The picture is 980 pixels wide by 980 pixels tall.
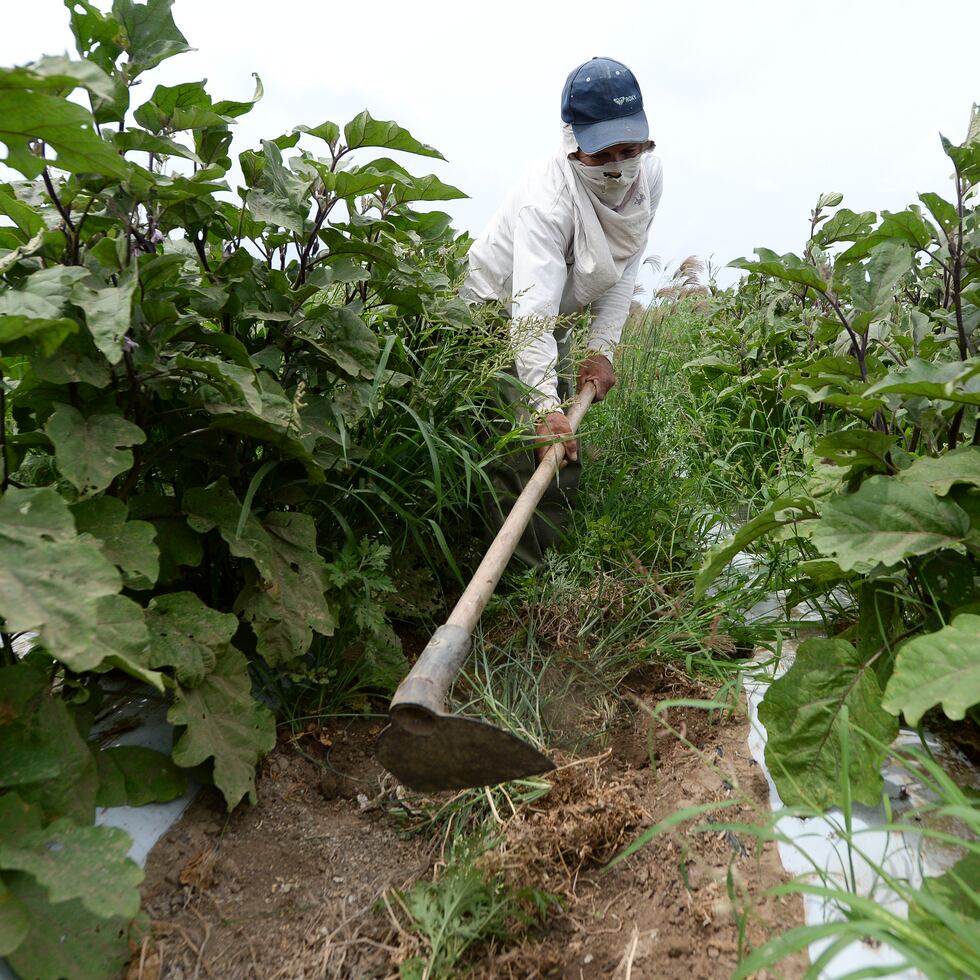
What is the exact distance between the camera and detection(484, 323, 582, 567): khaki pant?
296 centimetres

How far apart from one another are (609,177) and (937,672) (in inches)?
86.4

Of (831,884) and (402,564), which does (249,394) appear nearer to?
(402,564)

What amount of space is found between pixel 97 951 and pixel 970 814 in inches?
54.4

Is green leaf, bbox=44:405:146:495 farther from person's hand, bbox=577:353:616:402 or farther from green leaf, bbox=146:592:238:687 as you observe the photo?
person's hand, bbox=577:353:616:402

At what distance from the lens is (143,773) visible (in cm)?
179

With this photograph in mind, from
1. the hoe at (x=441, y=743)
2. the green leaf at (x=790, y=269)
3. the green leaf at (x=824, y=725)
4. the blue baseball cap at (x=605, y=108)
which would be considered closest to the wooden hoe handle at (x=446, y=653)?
the hoe at (x=441, y=743)

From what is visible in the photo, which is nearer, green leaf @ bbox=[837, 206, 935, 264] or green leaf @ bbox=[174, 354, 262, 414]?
green leaf @ bbox=[174, 354, 262, 414]

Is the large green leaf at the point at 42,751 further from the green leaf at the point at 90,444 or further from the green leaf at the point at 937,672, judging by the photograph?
the green leaf at the point at 937,672

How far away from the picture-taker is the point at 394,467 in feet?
8.61

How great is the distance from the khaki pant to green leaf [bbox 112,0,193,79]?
144 centimetres

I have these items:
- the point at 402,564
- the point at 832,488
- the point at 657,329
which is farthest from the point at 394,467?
the point at 657,329

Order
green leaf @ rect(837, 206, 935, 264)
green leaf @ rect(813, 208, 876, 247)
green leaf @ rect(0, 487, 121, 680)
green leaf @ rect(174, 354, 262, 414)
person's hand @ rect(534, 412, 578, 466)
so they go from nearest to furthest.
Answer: green leaf @ rect(0, 487, 121, 680), green leaf @ rect(174, 354, 262, 414), green leaf @ rect(837, 206, 935, 264), green leaf @ rect(813, 208, 876, 247), person's hand @ rect(534, 412, 578, 466)

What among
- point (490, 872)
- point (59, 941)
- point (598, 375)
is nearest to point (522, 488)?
point (598, 375)

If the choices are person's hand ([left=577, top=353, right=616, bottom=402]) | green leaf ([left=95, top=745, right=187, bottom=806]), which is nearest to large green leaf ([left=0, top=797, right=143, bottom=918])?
green leaf ([left=95, top=745, right=187, bottom=806])
